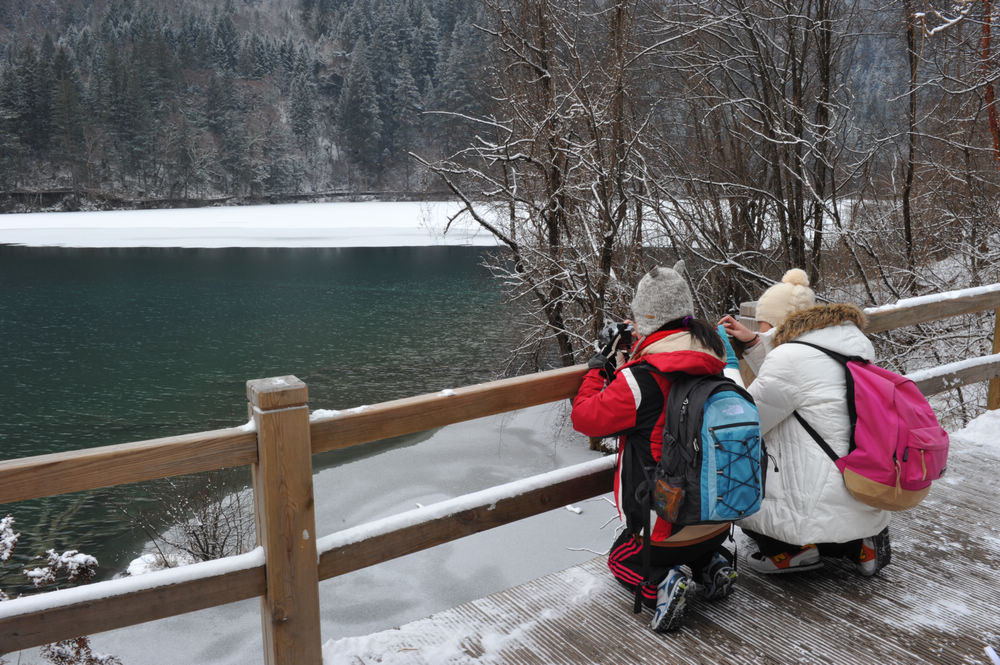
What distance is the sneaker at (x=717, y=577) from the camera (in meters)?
2.90

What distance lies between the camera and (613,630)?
9.20 ft

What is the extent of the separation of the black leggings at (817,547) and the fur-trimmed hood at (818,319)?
790 mm

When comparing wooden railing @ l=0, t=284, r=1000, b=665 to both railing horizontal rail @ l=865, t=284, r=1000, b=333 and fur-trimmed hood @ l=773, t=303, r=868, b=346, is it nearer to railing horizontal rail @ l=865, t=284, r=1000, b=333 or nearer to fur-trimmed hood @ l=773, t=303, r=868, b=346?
fur-trimmed hood @ l=773, t=303, r=868, b=346

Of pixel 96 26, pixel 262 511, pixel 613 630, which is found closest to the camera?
pixel 262 511

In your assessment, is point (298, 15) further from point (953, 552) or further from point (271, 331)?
point (953, 552)

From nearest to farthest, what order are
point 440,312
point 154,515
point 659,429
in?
point 659,429 → point 154,515 → point 440,312

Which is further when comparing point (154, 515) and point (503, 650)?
point (154, 515)

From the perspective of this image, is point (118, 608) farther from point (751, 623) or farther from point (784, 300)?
point (784, 300)

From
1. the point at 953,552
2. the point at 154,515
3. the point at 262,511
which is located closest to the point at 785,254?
the point at 953,552

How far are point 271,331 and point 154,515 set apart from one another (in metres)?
12.0

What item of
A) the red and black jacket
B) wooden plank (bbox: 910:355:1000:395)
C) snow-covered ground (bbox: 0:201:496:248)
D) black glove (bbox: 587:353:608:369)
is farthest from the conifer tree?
the red and black jacket

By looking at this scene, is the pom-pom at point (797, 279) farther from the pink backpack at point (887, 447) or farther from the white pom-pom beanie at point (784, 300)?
the pink backpack at point (887, 447)

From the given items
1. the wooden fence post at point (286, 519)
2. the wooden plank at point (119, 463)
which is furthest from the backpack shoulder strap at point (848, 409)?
the wooden plank at point (119, 463)

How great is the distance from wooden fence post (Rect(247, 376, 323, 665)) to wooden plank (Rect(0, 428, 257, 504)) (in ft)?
0.26
